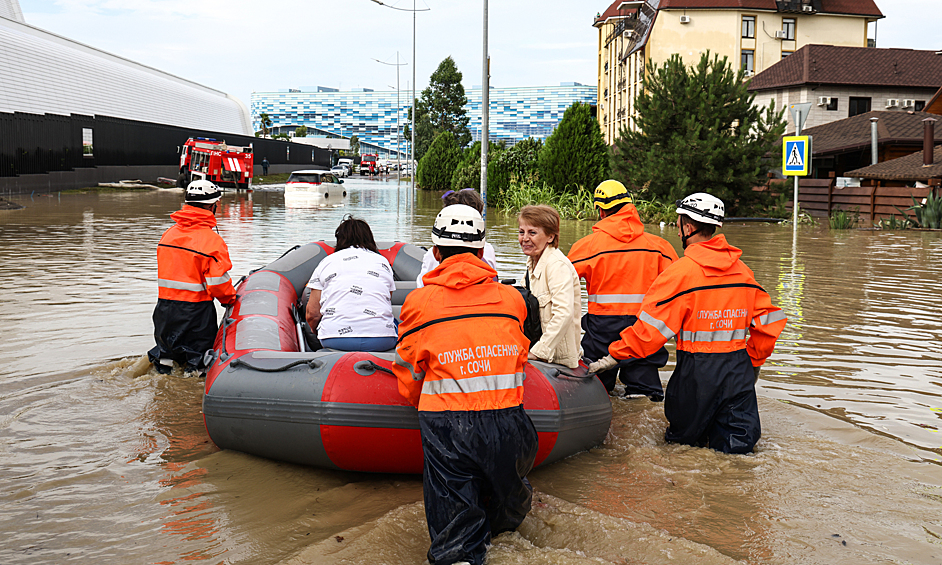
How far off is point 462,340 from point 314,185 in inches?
1152

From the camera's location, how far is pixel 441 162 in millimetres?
52281

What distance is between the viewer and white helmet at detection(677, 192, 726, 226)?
471 cm

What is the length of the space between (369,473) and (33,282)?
856 cm

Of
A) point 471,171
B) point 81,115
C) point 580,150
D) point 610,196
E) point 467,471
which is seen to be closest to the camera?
point 467,471

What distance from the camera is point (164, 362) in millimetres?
6852

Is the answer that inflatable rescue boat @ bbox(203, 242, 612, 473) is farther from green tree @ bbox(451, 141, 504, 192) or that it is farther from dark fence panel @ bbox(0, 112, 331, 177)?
green tree @ bbox(451, 141, 504, 192)

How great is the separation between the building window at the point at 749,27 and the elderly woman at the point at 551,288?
4485 cm

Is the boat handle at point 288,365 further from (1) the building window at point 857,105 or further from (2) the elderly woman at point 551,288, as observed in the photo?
(1) the building window at point 857,105

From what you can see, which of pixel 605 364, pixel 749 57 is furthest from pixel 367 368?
pixel 749 57

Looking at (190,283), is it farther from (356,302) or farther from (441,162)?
(441,162)

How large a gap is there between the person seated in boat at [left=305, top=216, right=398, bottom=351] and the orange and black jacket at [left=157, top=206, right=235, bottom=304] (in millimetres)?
1143

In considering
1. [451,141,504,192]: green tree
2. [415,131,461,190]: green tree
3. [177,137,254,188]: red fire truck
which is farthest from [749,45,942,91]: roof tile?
[177,137,254,188]: red fire truck

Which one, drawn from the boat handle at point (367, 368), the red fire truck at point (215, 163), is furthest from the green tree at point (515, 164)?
the boat handle at point (367, 368)

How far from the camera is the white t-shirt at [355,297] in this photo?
561cm
